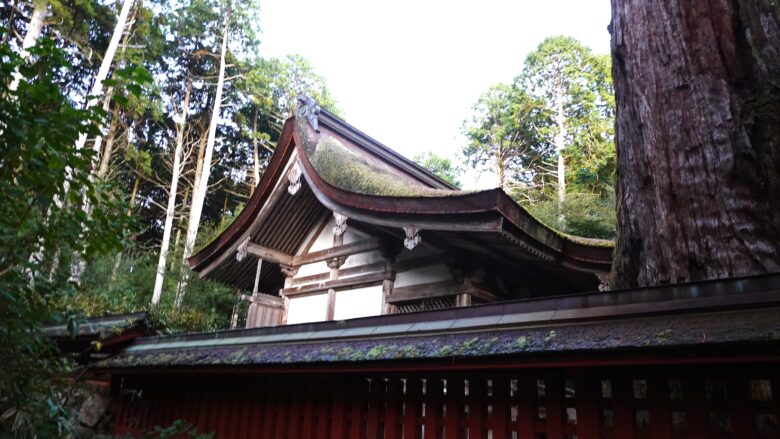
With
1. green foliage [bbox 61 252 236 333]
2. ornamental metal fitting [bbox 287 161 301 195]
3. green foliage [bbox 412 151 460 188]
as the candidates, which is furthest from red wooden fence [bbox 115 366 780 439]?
green foliage [bbox 412 151 460 188]

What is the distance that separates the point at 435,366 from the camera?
2.73 metres

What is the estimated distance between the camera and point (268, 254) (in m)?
10.1

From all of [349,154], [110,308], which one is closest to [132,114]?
[110,308]

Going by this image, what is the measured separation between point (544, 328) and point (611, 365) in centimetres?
39

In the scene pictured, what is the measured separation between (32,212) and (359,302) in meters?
6.37

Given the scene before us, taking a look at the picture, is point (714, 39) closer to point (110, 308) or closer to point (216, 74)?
point (110, 308)

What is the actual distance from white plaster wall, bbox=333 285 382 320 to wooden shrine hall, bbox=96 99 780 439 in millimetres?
117

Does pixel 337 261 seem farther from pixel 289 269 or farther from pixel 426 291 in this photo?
pixel 426 291

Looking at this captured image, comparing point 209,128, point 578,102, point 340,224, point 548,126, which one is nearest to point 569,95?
point 578,102

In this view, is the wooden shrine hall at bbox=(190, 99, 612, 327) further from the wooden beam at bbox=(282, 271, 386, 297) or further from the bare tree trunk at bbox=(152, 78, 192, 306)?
the bare tree trunk at bbox=(152, 78, 192, 306)

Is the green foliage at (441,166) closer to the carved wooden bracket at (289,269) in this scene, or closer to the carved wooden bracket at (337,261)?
the carved wooden bracket at (289,269)

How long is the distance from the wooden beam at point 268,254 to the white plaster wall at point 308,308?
0.80 m

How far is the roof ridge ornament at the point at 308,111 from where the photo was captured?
31.3 feet

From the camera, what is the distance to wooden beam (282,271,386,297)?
860cm
